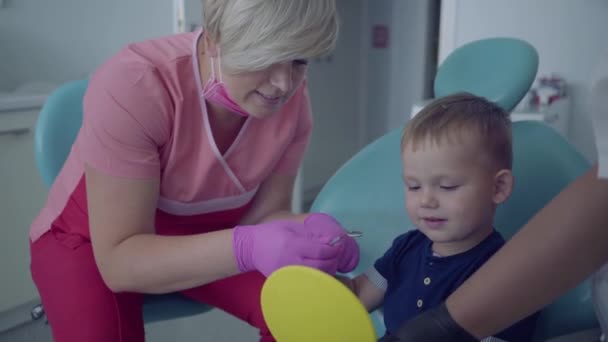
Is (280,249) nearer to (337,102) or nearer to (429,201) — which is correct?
(429,201)

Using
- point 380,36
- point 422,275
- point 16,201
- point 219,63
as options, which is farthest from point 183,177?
point 380,36

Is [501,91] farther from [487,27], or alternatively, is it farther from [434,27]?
[434,27]

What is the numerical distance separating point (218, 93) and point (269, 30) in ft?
0.54

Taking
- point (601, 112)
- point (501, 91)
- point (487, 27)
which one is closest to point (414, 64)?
point (487, 27)

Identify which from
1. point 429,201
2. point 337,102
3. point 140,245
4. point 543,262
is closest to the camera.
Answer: point 543,262

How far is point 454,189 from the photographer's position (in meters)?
0.76

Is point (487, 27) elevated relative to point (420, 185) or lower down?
elevated

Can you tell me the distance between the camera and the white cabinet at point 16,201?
175cm

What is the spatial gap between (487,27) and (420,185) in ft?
4.06

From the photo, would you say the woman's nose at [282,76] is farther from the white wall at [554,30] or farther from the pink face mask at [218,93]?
the white wall at [554,30]

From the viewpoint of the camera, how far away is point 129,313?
0.95 meters

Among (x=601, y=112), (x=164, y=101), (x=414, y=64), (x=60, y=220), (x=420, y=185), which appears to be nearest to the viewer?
(x=601, y=112)

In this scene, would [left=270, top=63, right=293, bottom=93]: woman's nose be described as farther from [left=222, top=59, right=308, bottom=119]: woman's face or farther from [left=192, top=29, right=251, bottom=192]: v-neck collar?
[left=192, top=29, right=251, bottom=192]: v-neck collar

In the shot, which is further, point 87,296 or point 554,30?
point 554,30
